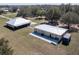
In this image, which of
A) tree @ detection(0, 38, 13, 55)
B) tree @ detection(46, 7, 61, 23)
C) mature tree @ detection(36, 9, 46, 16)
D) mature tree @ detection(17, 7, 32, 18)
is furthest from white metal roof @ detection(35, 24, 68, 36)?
tree @ detection(0, 38, 13, 55)

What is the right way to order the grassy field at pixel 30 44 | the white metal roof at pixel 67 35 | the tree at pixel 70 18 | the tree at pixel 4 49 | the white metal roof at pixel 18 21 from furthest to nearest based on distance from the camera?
the tree at pixel 70 18
the white metal roof at pixel 18 21
the white metal roof at pixel 67 35
the grassy field at pixel 30 44
the tree at pixel 4 49

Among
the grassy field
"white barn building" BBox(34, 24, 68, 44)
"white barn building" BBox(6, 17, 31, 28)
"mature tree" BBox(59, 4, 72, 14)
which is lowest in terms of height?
the grassy field

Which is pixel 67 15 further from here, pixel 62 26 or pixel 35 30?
pixel 35 30

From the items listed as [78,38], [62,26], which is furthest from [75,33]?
[62,26]

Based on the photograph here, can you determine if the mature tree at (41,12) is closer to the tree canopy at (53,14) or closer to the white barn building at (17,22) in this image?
the tree canopy at (53,14)

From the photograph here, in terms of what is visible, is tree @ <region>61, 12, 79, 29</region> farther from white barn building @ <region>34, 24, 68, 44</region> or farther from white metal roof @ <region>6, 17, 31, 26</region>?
white metal roof @ <region>6, 17, 31, 26</region>

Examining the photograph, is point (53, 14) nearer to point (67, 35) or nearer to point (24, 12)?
point (67, 35)

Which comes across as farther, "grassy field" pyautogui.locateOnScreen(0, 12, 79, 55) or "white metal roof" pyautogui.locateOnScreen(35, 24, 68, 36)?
"white metal roof" pyautogui.locateOnScreen(35, 24, 68, 36)

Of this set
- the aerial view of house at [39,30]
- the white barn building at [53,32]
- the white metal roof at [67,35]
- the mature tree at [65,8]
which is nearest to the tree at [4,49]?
the aerial view of house at [39,30]
